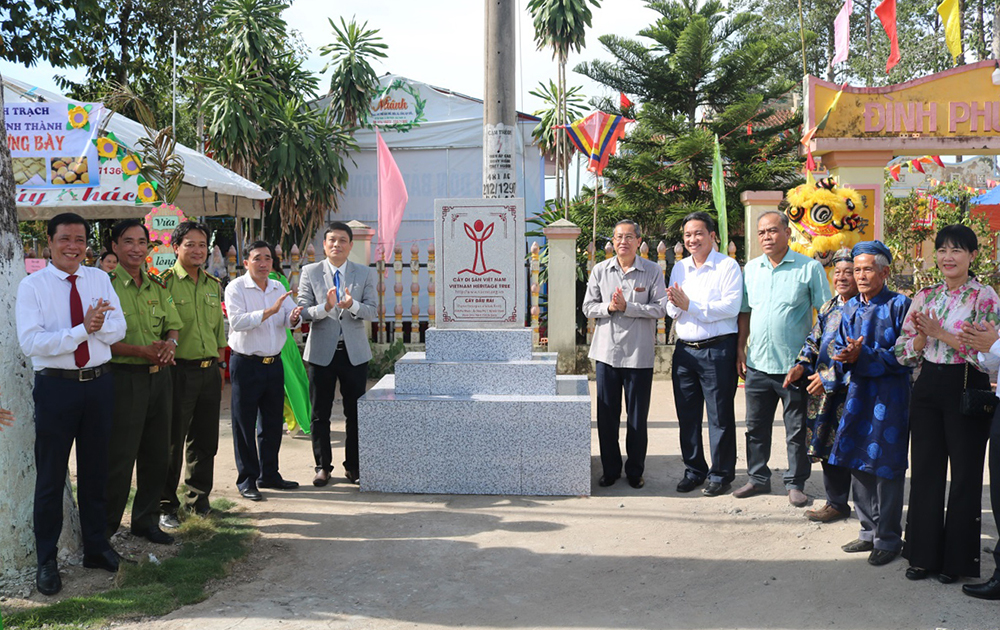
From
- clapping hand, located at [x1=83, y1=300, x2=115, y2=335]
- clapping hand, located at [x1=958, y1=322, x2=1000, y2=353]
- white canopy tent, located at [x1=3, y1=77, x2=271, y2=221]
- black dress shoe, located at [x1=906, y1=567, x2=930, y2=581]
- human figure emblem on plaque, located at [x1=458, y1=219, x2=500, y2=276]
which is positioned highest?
white canopy tent, located at [x1=3, y1=77, x2=271, y2=221]

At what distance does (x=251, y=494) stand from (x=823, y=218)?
16.6ft

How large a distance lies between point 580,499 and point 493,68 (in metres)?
3.30

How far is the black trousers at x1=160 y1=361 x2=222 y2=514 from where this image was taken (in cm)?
465

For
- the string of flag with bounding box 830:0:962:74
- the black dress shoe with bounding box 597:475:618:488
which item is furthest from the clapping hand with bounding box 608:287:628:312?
the string of flag with bounding box 830:0:962:74

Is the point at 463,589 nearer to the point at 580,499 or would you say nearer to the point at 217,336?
the point at 580,499

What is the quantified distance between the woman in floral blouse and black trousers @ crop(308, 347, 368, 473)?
325 cm

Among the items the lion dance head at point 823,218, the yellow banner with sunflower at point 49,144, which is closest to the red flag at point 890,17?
the lion dance head at point 823,218

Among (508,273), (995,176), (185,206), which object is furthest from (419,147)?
(995,176)

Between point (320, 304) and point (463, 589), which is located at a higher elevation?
point (320, 304)

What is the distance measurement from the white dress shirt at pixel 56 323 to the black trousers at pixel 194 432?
0.93 meters

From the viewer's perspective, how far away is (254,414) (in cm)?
530

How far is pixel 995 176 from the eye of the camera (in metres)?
25.1

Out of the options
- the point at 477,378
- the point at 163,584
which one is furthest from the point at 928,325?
the point at 163,584

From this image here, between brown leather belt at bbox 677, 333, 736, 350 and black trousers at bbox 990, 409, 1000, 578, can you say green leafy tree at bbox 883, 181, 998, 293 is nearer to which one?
brown leather belt at bbox 677, 333, 736, 350
